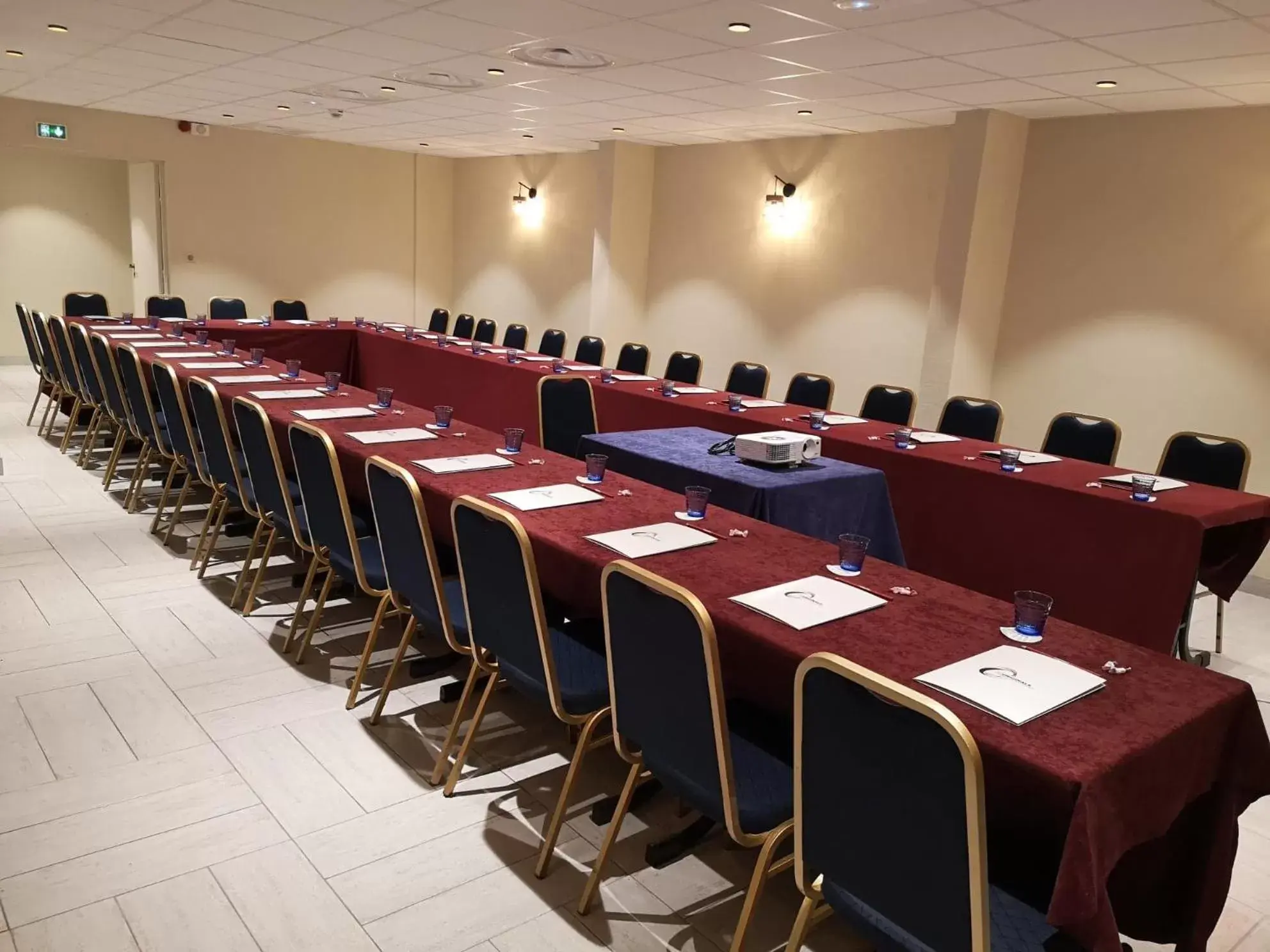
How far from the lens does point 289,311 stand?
9836 millimetres

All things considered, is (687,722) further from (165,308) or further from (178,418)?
(165,308)

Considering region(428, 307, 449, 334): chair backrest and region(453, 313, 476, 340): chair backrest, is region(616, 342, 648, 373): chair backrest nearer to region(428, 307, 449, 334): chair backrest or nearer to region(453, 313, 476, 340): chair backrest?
region(453, 313, 476, 340): chair backrest

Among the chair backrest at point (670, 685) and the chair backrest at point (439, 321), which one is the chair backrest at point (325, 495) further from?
the chair backrest at point (439, 321)

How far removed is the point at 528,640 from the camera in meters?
2.43

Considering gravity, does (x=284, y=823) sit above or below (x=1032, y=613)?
below

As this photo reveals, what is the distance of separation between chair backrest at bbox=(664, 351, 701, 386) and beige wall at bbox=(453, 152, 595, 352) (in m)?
3.39

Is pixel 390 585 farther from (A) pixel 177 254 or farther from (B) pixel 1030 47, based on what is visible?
(A) pixel 177 254

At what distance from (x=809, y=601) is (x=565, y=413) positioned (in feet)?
10.9

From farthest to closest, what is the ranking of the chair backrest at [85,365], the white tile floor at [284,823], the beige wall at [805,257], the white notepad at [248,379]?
1. the beige wall at [805,257]
2. the chair backrest at [85,365]
3. the white notepad at [248,379]
4. the white tile floor at [284,823]

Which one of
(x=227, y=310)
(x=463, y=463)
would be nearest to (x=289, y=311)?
(x=227, y=310)

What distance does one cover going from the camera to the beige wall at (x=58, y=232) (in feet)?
35.8

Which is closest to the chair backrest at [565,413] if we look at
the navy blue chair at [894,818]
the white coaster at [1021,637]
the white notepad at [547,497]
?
the white notepad at [547,497]

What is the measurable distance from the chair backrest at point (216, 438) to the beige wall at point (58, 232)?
8.73 meters

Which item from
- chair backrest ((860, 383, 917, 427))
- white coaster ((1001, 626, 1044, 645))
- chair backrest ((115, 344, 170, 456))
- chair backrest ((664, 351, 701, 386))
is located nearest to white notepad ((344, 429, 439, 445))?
chair backrest ((115, 344, 170, 456))
